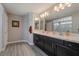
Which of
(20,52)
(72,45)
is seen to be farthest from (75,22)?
(20,52)

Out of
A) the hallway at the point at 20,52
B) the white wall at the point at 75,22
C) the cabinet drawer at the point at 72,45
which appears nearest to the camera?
the cabinet drawer at the point at 72,45

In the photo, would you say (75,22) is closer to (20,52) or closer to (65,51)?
(65,51)

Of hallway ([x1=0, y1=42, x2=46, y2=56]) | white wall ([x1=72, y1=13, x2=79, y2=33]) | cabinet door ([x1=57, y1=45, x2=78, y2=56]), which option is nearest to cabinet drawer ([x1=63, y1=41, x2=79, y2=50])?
cabinet door ([x1=57, y1=45, x2=78, y2=56])

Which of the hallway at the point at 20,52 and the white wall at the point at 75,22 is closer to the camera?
the white wall at the point at 75,22

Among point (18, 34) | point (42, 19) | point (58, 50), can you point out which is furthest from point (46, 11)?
point (58, 50)

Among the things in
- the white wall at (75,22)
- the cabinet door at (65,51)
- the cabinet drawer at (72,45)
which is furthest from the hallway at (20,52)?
the white wall at (75,22)

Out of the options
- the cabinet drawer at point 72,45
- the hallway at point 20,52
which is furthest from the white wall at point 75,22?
the hallway at point 20,52

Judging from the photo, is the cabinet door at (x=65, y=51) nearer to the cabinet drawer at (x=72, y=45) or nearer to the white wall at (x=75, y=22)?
the cabinet drawer at (x=72, y=45)

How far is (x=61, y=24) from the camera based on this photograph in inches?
107

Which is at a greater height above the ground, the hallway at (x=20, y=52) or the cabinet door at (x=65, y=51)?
the cabinet door at (x=65, y=51)

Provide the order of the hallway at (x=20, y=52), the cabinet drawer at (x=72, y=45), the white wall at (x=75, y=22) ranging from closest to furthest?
the cabinet drawer at (x=72, y=45), the white wall at (x=75, y=22), the hallway at (x=20, y=52)

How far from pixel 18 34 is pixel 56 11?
1525mm

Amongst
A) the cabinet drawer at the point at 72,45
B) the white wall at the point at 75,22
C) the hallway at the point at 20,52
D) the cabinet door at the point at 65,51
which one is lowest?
the hallway at the point at 20,52

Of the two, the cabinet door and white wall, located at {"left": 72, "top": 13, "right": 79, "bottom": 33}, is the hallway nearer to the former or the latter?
the cabinet door
